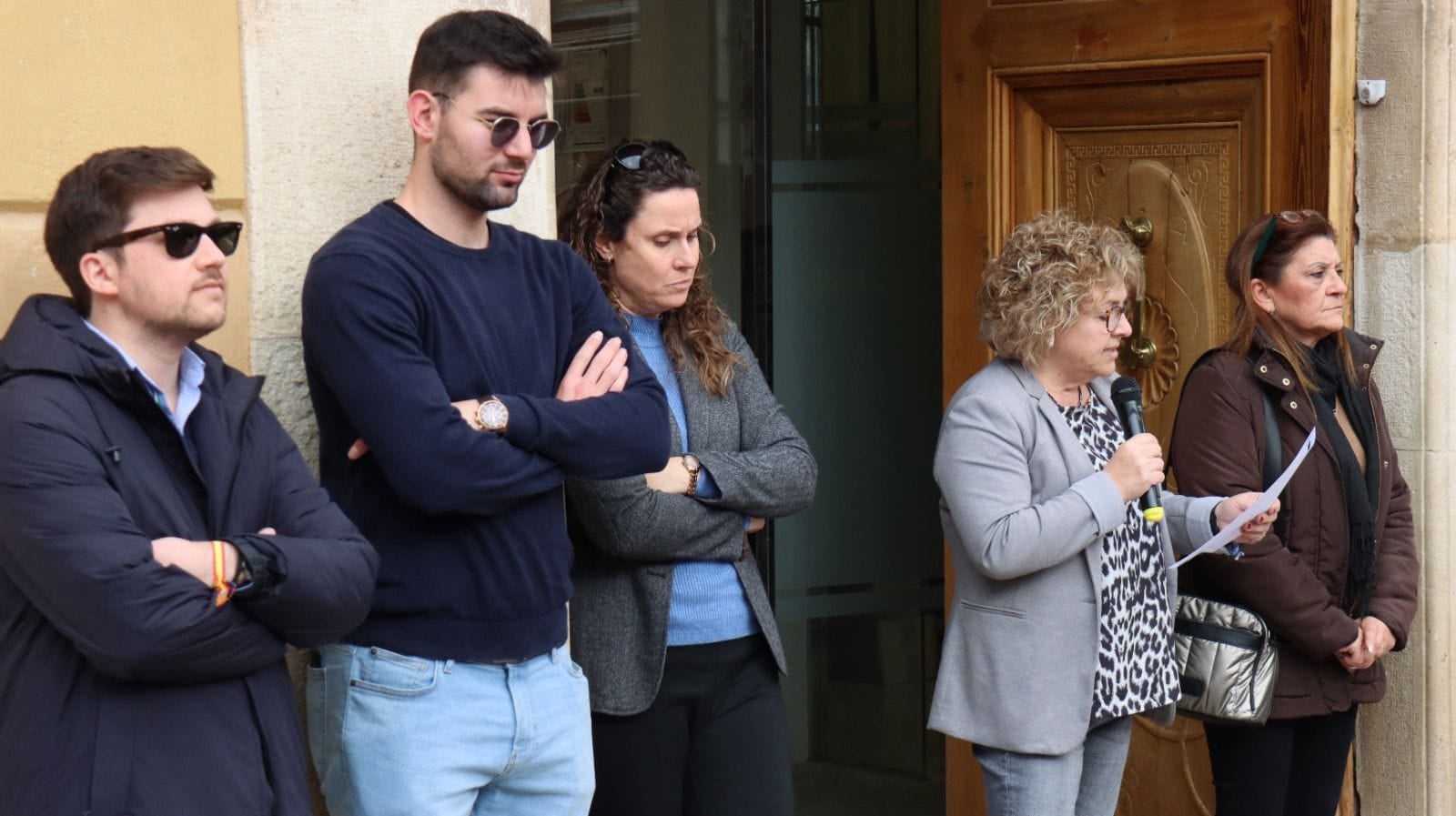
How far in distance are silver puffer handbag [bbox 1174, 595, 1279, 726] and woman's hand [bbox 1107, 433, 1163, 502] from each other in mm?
560

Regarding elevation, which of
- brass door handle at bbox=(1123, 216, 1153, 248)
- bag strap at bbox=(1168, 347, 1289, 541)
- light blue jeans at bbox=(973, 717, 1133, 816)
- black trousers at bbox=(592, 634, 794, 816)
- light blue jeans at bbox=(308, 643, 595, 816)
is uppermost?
brass door handle at bbox=(1123, 216, 1153, 248)

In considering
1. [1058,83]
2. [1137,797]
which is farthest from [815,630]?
[1058,83]

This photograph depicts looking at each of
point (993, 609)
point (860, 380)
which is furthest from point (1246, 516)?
point (860, 380)

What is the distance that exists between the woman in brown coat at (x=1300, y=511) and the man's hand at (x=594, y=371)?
1657 millimetres

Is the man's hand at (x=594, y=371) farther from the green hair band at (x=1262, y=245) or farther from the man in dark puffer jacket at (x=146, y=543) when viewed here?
the green hair band at (x=1262, y=245)

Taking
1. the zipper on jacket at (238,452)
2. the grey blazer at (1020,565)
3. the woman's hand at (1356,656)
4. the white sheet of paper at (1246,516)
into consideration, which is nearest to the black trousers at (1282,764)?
the woman's hand at (1356,656)

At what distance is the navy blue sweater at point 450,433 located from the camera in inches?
108

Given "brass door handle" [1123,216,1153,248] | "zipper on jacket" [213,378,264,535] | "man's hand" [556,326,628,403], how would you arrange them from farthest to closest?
"brass door handle" [1123,216,1153,248]
"man's hand" [556,326,628,403]
"zipper on jacket" [213,378,264,535]

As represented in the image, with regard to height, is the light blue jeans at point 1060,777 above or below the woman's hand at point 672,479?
below

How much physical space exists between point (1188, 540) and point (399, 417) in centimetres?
205

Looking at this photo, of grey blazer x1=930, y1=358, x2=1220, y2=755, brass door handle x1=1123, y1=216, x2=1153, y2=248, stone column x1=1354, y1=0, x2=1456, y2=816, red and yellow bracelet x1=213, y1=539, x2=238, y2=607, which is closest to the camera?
red and yellow bracelet x1=213, y1=539, x2=238, y2=607

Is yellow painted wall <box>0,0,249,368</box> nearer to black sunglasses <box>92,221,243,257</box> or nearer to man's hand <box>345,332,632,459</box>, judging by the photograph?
black sunglasses <box>92,221,243,257</box>

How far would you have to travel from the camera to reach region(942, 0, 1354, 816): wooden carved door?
4797 mm

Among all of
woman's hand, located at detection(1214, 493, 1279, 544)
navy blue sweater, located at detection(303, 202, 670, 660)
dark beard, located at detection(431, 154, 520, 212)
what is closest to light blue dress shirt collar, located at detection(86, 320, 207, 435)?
navy blue sweater, located at detection(303, 202, 670, 660)
